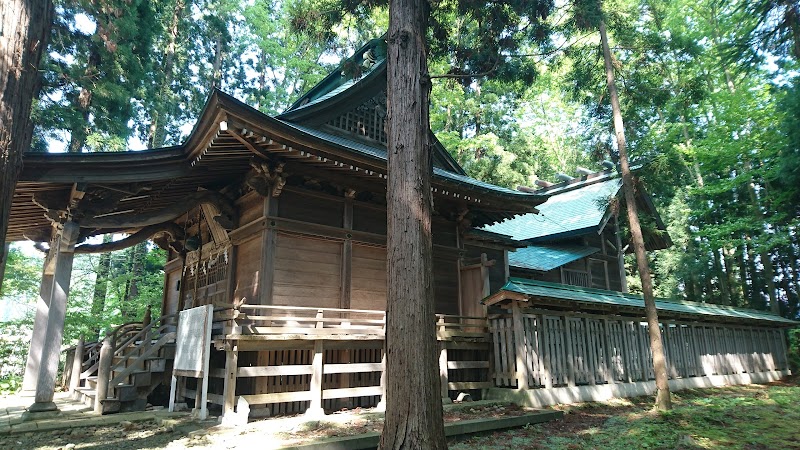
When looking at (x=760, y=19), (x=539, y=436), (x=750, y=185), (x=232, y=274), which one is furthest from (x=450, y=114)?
(x=539, y=436)

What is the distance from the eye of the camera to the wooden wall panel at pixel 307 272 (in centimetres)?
914

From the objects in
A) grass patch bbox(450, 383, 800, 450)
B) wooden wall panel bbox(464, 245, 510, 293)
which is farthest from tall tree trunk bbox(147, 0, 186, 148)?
grass patch bbox(450, 383, 800, 450)

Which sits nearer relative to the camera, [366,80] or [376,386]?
[376,386]

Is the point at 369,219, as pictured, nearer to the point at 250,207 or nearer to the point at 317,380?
the point at 250,207

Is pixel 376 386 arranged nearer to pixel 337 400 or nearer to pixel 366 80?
pixel 337 400

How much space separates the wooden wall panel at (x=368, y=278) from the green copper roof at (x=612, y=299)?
2.43 metres

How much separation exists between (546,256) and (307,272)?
427 inches

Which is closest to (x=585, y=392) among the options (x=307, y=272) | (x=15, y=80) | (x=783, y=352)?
(x=307, y=272)

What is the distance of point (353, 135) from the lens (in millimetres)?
11844

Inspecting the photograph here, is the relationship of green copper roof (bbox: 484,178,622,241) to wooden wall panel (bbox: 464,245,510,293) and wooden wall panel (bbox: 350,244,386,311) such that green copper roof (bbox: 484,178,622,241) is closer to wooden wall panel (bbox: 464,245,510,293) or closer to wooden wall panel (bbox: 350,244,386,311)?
wooden wall panel (bbox: 464,245,510,293)

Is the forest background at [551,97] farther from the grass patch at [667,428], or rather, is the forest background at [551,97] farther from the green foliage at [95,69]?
the grass patch at [667,428]

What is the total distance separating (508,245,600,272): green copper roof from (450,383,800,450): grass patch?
21.0 ft

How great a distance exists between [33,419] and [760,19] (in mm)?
15688

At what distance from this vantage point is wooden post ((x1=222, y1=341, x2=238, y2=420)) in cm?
708
